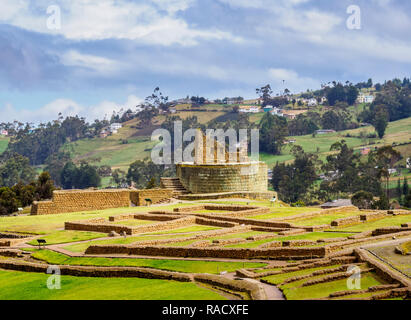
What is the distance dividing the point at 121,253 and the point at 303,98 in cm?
14500

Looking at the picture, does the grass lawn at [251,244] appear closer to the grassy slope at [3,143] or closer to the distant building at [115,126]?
the grassy slope at [3,143]

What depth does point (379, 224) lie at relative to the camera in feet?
102

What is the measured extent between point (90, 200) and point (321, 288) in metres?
25.2

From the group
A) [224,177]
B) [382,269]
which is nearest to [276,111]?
[224,177]

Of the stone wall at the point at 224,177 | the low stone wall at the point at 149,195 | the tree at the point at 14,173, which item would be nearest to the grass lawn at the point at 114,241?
the low stone wall at the point at 149,195

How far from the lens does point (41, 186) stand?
178 ft

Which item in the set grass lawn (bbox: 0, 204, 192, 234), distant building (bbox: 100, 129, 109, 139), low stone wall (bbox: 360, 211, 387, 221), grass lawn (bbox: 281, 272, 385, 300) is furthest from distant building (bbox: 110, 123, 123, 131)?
grass lawn (bbox: 281, 272, 385, 300)

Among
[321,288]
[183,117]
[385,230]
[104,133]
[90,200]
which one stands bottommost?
[321,288]

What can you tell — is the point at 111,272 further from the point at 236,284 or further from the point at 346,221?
the point at 346,221

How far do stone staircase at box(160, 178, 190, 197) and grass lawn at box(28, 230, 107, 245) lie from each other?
54.6 feet

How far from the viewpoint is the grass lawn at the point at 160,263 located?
21.9 metres

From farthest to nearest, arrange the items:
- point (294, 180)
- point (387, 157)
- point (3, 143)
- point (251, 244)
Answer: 1. point (3, 143)
2. point (387, 157)
3. point (294, 180)
4. point (251, 244)

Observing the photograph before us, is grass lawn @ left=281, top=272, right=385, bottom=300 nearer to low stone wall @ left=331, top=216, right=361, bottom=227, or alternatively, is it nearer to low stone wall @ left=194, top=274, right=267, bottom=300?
low stone wall @ left=194, top=274, right=267, bottom=300
